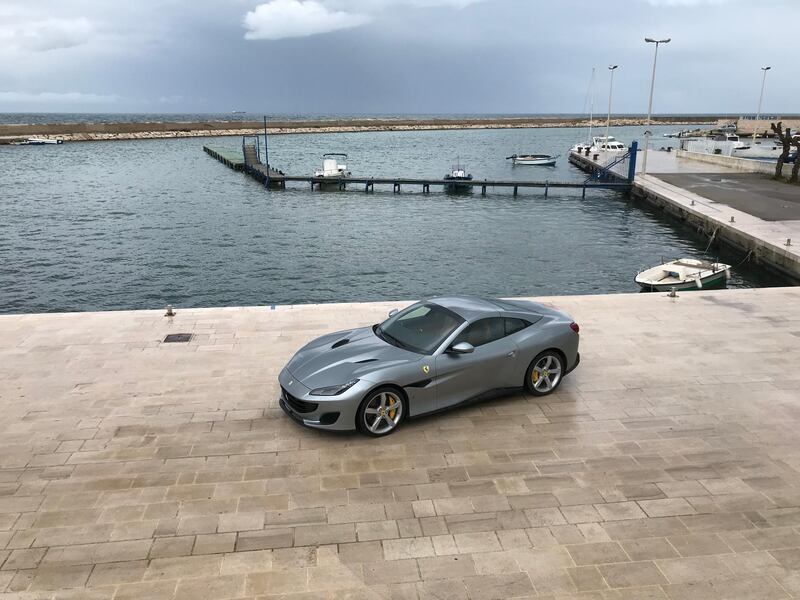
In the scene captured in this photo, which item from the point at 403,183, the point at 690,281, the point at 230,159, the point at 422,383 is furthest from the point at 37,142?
the point at 422,383

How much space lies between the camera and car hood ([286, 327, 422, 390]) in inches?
289

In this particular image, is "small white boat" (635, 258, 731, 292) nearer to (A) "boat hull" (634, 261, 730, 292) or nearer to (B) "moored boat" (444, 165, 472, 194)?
(A) "boat hull" (634, 261, 730, 292)

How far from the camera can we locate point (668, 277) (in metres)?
18.7

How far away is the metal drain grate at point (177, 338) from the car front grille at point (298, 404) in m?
3.89

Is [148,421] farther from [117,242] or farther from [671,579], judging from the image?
[117,242]

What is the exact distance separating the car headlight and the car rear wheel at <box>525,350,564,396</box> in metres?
2.67

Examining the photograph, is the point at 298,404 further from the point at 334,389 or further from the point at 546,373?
the point at 546,373

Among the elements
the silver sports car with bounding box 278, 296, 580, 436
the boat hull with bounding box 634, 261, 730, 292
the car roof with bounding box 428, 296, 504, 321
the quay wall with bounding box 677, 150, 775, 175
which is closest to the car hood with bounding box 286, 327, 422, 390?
the silver sports car with bounding box 278, 296, 580, 436

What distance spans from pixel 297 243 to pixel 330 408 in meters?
23.7

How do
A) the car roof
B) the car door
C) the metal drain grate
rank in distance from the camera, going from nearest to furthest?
the car door
the car roof
the metal drain grate

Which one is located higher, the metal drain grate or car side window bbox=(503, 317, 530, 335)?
car side window bbox=(503, 317, 530, 335)

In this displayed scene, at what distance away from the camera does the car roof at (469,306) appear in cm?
822

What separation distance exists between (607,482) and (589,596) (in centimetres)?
180

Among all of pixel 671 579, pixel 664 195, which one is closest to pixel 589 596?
pixel 671 579
